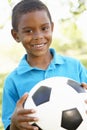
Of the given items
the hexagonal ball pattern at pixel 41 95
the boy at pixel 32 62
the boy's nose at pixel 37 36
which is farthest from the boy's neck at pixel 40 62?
the hexagonal ball pattern at pixel 41 95

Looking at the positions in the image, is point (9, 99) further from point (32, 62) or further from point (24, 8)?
point (24, 8)

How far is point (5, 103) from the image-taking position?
3.32m

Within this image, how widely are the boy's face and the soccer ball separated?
430 millimetres

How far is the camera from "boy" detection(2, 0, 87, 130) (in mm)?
3262

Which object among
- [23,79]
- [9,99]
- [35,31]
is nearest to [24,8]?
[35,31]

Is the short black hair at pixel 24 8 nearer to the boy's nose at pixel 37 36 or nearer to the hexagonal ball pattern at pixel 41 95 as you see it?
the boy's nose at pixel 37 36

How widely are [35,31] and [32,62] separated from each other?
250 millimetres

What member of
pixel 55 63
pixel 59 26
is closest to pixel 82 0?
pixel 55 63

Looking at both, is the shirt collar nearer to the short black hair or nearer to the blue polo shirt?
the blue polo shirt

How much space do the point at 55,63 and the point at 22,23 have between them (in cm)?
36

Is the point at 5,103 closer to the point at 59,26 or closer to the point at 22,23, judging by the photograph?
the point at 22,23

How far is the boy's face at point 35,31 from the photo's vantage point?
324cm

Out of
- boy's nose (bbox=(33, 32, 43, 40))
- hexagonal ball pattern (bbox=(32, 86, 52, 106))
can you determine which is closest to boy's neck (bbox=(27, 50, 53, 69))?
boy's nose (bbox=(33, 32, 43, 40))

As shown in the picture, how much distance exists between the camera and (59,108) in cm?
288
